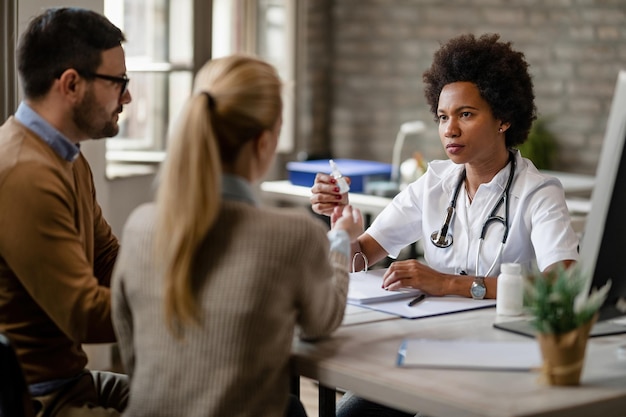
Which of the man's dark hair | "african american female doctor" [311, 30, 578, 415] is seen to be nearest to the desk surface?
"african american female doctor" [311, 30, 578, 415]

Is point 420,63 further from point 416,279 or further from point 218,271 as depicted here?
point 218,271

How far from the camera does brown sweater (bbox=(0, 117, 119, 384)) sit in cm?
202

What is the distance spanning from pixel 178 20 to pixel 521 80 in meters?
2.64

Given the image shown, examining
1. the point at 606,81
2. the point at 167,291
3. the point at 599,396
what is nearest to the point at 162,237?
the point at 167,291

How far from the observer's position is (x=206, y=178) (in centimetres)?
177

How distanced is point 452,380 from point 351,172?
288 cm

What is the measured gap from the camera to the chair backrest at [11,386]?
5.98 feet

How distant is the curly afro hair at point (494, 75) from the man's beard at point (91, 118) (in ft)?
3.05

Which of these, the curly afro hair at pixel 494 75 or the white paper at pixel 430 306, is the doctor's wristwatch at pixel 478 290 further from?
the curly afro hair at pixel 494 75

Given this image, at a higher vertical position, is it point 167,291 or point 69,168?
point 69,168

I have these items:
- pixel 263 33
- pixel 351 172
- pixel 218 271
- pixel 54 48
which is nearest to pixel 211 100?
pixel 218 271

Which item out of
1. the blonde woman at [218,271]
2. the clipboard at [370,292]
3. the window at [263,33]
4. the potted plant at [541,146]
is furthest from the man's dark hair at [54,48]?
the potted plant at [541,146]

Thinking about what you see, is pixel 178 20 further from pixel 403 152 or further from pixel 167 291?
pixel 167 291

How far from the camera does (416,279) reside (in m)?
2.44
